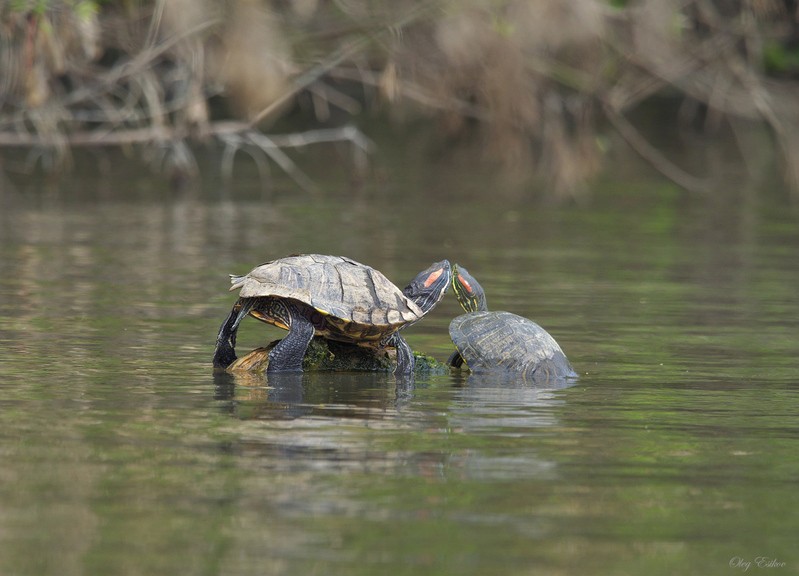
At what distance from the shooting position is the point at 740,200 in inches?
846

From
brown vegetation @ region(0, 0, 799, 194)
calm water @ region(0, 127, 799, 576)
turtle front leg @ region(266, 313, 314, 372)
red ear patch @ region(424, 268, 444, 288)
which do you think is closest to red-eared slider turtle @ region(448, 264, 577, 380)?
calm water @ region(0, 127, 799, 576)

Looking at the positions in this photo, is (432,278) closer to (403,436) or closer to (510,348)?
(510,348)

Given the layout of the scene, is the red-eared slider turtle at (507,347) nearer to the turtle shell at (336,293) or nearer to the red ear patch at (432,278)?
the red ear patch at (432,278)

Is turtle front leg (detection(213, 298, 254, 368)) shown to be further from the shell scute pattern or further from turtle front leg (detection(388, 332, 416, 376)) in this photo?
the shell scute pattern

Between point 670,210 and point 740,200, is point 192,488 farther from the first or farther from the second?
point 740,200

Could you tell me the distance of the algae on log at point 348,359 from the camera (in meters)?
8.09

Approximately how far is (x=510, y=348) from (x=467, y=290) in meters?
0.90

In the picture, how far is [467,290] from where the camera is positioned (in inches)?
354

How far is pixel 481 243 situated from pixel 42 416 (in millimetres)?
9591

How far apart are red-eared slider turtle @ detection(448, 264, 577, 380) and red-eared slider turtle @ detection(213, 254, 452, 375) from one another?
0.35 meters

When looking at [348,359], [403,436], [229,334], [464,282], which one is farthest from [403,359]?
[403,436]

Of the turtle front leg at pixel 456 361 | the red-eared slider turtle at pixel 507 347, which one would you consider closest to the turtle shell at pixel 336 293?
the red-eared slider turtle at pixel 507 347

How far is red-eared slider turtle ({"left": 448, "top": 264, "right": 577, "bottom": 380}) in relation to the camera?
317 inches

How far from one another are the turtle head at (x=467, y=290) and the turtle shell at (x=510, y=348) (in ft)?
1.93
